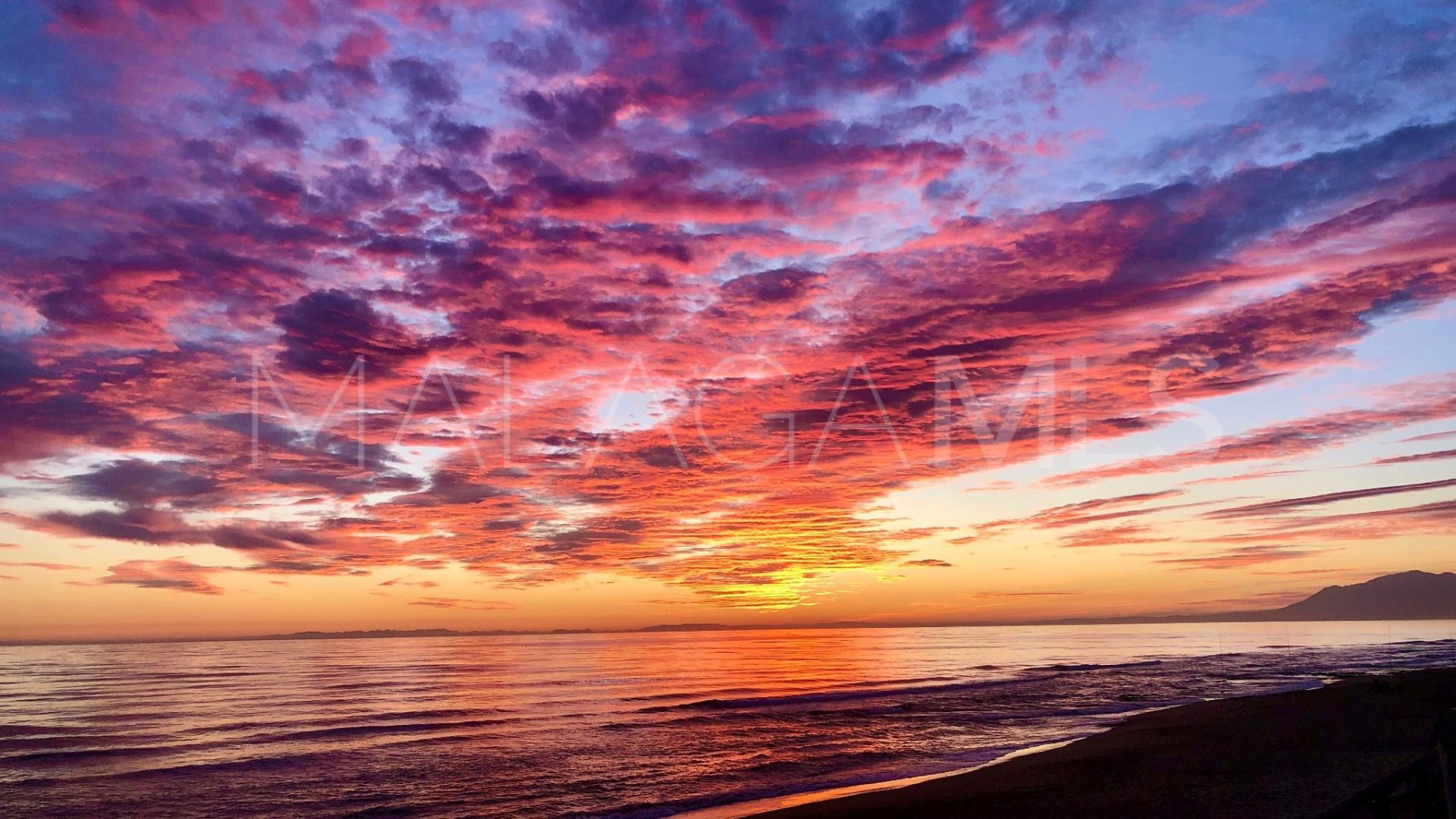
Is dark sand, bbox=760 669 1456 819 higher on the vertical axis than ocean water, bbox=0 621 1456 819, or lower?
higher

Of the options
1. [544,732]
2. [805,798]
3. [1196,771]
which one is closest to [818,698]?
[544,732]

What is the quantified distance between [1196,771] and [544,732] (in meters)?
28.7

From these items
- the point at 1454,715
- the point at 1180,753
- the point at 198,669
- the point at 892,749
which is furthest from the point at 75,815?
the point at 198,669

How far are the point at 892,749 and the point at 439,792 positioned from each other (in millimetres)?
16731

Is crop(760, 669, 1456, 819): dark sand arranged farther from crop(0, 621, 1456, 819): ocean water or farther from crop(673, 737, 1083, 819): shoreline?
crop(0, 621, 1456, 819): ocean water

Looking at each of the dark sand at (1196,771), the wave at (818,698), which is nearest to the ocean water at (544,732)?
the wave at (818,698)

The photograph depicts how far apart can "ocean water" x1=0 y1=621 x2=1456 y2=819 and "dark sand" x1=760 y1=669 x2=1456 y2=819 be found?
Result: 330 centimetres

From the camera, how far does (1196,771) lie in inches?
878

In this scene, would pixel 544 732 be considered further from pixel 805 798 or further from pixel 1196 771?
pixel 1196 771

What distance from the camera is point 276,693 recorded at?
211 feet

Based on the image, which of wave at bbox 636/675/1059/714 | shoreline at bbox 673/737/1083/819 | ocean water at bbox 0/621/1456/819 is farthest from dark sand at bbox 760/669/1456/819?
wave at bbox 636/675/1059/714

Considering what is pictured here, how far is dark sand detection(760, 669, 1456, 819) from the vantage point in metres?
18.5

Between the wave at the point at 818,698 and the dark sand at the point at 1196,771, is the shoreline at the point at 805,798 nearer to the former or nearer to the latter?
the dark sand at the point at 1196,771

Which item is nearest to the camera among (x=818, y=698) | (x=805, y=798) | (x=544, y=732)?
(x=805, y=798)
